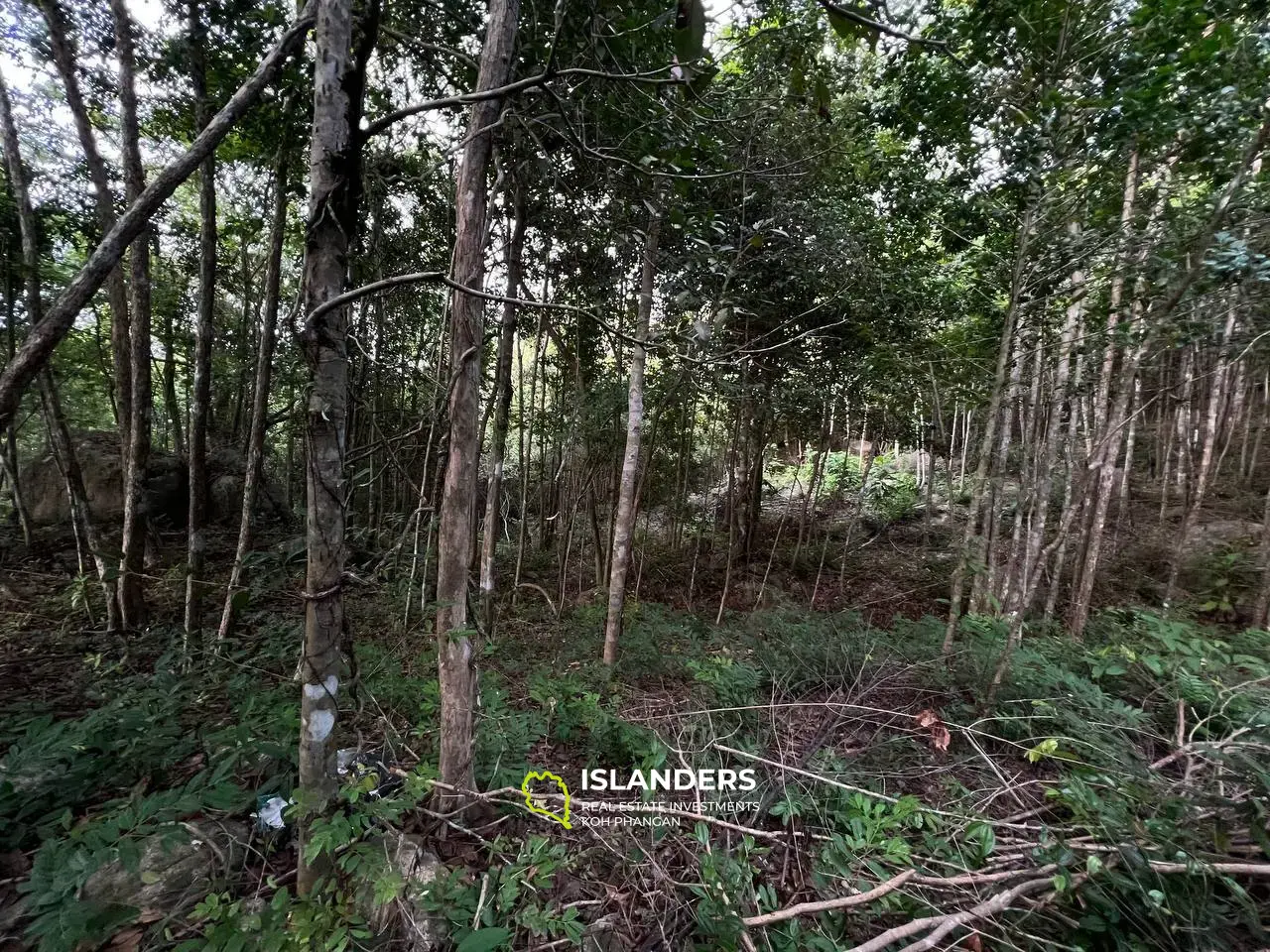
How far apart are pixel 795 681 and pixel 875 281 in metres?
3.80

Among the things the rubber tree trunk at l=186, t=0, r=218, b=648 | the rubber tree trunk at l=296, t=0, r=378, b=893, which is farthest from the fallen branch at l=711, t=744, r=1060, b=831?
the rubber tree trunk at l=186, t=0, r=218, b=648

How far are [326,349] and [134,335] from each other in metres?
3.73

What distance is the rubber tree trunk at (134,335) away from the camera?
11.1 ft

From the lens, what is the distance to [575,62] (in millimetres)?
2146

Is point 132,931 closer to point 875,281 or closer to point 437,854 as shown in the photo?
point 437,854

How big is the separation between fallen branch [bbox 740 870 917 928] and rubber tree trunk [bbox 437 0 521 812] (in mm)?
1464

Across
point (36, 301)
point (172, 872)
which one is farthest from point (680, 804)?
point (36, 301)

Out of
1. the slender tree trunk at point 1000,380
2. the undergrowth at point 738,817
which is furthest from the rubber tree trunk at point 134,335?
the slender tree trunk at point 1000,380

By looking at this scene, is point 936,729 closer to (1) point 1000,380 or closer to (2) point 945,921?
(2) point 945,921

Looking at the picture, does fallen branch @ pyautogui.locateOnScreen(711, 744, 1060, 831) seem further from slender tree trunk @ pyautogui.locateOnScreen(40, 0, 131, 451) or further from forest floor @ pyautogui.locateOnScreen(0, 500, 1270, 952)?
slender tree trunk @ pyautogui.locateOnScreen(40, 0, 131, 451)

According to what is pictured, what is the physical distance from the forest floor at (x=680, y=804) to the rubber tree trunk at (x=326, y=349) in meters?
0.13

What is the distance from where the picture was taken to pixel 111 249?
69.2 inches

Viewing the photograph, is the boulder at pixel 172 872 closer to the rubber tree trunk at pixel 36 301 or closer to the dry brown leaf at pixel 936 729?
the rubber tree trunk at pixel 36 301

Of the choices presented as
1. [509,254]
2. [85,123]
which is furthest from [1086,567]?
[85,123]
